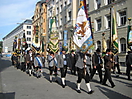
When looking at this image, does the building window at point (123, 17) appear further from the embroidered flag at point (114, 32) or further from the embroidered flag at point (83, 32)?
the embroidered flag at point (83, 32)

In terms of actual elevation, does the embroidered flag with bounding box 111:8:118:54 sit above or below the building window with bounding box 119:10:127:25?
below

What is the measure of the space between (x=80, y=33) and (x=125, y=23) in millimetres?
14476

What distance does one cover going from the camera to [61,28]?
116ft

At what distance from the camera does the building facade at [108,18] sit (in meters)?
19.6

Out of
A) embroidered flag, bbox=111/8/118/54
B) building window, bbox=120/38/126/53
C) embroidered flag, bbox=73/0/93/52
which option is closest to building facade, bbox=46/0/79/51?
building window, bbox=120/38/126/53

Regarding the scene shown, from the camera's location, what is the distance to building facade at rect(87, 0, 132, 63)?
19.6 meters

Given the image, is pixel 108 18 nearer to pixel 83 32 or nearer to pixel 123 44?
pixel 123 44

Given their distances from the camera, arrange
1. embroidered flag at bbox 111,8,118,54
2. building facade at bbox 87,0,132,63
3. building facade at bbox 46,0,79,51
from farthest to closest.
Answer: building facade at bbox 46,0,79,51
building facade at bbox 87,0,132,63
embroidered flag at bbox 111,8,118,54

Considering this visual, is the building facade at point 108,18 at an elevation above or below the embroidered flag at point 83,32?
above

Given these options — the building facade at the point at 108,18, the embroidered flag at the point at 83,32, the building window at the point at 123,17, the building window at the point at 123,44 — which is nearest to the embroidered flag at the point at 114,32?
the building facade at the point at 108,18

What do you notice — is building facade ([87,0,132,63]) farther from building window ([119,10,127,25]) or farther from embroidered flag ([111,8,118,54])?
embroidered flag ([111,8,118,54])

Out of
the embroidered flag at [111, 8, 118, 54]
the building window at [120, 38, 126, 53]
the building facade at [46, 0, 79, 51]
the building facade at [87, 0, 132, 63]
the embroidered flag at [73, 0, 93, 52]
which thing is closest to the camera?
the embroidered flag at [73, 0, 93, 52]

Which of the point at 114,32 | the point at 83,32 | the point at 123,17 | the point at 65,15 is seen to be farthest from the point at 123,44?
the point at 65,15

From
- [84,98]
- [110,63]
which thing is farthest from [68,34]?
[84,98]
